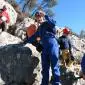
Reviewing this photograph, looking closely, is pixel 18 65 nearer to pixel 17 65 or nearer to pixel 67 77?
pixel 17 65

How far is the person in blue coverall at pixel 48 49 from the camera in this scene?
9980mm

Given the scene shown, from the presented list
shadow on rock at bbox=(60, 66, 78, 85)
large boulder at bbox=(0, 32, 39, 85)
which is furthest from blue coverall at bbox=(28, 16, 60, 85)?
shadow on rock at bbox=(60, 66, 78, 85)

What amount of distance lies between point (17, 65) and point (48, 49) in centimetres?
123

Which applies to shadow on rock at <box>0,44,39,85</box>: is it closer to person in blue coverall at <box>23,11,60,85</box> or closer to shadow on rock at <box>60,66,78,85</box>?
person in blue coverall at <box>23,11,60,85</box>

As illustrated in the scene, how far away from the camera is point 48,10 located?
48.9 m

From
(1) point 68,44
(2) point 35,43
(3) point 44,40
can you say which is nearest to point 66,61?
(1) point 68,44

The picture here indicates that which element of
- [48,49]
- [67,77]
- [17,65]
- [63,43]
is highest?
[63,43]

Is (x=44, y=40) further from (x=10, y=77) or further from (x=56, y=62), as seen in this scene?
(x=10, y=77)

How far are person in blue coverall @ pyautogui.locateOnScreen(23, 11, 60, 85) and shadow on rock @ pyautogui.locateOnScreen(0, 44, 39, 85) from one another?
1.94 ft

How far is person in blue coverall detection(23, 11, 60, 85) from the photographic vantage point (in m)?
9.98

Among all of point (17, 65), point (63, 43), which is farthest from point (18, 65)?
point (63, 43)

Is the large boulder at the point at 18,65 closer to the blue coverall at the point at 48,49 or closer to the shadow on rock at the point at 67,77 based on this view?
the blue coverall at the point at 48,49

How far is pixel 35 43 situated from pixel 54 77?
6.49ft

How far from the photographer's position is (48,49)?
10172mm
